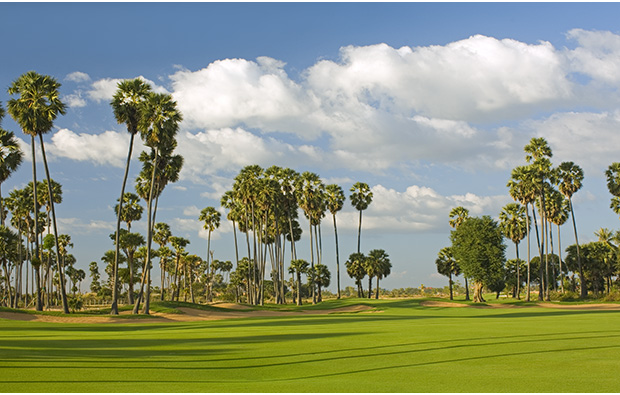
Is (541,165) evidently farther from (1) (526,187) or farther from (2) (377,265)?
(2) (377,265)

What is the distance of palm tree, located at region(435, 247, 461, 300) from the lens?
101 m

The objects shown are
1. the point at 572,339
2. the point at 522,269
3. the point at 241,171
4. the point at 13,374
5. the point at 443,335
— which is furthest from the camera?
the point at 522,269

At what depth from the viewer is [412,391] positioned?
11547 mm

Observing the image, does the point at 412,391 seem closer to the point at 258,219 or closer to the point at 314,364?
the point at 314,364

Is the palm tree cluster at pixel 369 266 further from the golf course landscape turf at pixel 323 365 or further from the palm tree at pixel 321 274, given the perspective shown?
the golf course landscape turf at pixel 323 365

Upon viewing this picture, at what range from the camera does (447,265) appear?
335 feet

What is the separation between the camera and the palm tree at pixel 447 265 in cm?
10131

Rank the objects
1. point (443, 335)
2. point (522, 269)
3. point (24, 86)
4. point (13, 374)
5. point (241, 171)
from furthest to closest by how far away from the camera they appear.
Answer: point (522, 269) → point (241, 171) → point (24, 86) → point (443, 335) → point (13, 374)

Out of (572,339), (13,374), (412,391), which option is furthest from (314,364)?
(572,339)

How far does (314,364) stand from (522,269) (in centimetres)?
10249

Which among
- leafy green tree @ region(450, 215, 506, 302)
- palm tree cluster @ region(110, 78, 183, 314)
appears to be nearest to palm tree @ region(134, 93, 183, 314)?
palm tree cluster @ region(110, 78, 183, 314)

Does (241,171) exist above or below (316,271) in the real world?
above

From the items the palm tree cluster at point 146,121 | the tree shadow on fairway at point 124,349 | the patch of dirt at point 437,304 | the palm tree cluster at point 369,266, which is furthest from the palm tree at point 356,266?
the tree shadow on fairway at point 124,349

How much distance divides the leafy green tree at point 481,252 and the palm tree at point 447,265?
19562 millimetres
